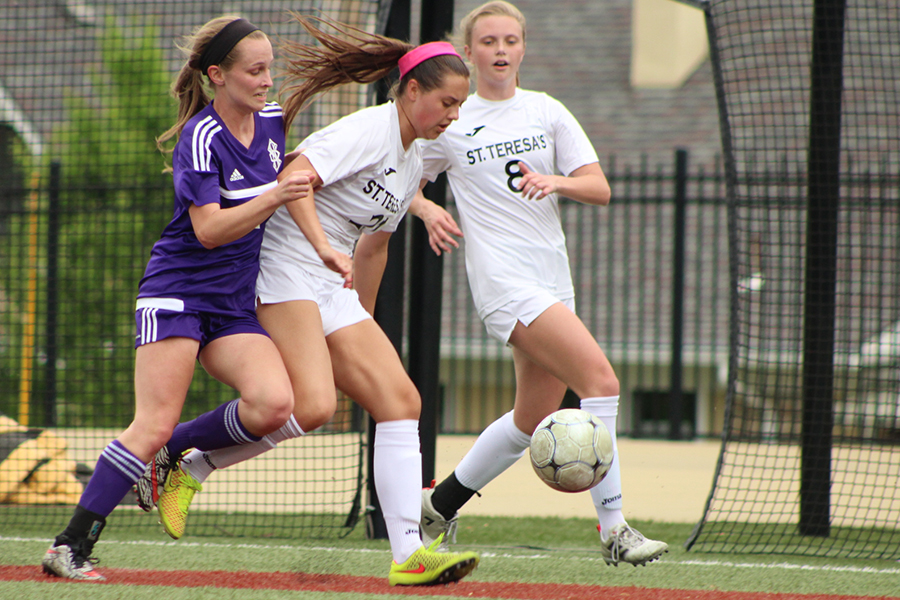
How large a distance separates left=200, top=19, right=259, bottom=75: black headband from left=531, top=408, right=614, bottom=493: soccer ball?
1.96 m

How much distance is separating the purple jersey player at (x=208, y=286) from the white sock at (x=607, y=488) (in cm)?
131

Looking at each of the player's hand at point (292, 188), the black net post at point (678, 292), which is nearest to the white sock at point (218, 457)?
the player's hand at point (292, 188)

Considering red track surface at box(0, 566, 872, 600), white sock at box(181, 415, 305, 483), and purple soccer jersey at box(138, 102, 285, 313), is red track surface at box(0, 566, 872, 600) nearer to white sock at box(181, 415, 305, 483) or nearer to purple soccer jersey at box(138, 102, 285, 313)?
white sock at box(181, 415, 305, 483)

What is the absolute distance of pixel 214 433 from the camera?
153 inches

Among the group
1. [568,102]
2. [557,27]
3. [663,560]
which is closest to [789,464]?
[663,560]

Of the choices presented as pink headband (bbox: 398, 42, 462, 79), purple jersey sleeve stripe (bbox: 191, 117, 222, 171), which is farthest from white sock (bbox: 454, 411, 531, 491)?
purple jersey sleeve stripe (bbox: 191, 117, 222, 171)

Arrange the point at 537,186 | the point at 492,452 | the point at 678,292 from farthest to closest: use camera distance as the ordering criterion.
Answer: the point at 678,292, the point at 492,452, the point at 537,186

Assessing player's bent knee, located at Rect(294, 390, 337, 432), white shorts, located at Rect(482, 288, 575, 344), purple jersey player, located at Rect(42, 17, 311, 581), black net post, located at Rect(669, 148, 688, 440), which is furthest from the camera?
black net post, located at Rect(669, 148, 688, 440)

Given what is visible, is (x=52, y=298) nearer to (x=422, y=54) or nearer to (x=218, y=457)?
(x=218, y=457)

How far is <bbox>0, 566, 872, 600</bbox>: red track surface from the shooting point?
3553 millimetres

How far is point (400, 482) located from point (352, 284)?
0.79 metres

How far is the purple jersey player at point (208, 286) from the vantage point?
3.52 m

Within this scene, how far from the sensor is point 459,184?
4473mm

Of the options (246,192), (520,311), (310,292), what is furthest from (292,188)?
(520,311)
